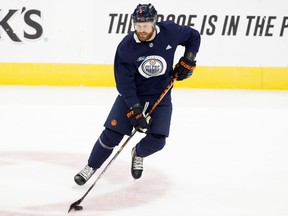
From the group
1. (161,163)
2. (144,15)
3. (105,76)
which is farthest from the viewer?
(105,76)

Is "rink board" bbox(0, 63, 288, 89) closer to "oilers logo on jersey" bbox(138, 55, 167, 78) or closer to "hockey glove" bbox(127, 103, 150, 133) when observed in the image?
"oilers logo on jersey" bbox(138, 55, 167, 78)

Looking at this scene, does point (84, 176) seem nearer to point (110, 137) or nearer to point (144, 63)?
point (110, 137)

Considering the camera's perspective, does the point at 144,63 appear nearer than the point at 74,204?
No

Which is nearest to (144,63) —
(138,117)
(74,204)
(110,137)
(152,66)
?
(152,66)

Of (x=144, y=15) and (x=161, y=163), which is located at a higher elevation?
(x=144, y=15)

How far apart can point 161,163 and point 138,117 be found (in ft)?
2.46

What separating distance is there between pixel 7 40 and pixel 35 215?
4.71 meters

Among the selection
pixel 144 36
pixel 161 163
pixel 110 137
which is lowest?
pixel 161 163

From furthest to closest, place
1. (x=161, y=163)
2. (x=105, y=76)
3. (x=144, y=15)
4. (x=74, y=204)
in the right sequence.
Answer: (x=105, y=76) < (x=161, y=163) < (x=144, y=15) < (x=74, y=204)

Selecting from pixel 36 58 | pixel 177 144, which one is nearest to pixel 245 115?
pixel 177 144

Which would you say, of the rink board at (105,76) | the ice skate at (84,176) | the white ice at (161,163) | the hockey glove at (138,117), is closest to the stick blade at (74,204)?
the white ice at (161,163)

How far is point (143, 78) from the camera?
2.78 meters

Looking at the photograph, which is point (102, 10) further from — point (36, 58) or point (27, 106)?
point (27, 106)

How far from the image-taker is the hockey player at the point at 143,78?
8.64 feet
